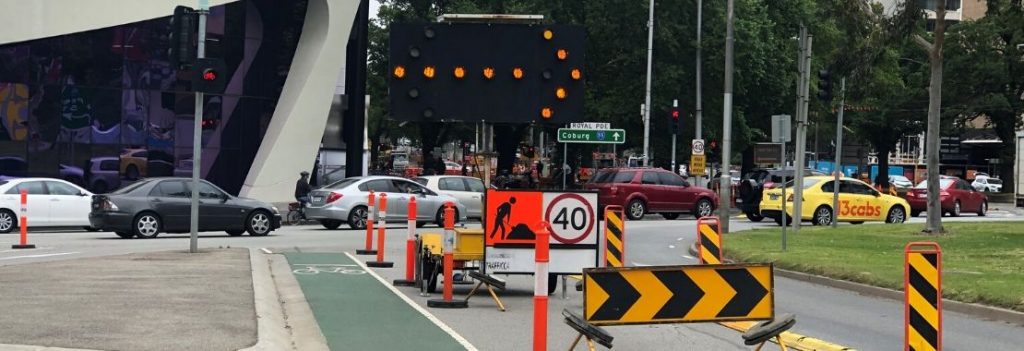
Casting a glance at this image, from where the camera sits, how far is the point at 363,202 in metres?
31.5

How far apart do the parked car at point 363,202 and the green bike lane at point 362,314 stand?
12.0 meters

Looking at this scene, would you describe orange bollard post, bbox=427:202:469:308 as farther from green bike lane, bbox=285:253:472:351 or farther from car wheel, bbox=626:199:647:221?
car wheel, bbox=626:199:647:221

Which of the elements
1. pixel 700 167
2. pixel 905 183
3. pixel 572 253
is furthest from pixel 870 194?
pixel 905 183

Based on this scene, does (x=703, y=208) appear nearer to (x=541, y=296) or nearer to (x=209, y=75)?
(x=209, y=75)

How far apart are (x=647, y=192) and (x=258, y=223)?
15.4 metres

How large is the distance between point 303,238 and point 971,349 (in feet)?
58.5

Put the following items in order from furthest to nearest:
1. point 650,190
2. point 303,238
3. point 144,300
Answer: point 650,190 < point 303,238 < point 144,300

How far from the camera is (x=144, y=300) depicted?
1255cm

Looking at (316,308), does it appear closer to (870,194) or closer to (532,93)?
(532,93)

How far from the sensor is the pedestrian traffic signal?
16.9 m

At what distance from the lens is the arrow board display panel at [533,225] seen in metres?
14.4

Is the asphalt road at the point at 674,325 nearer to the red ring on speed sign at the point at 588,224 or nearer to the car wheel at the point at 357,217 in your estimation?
the red ring on speed sign at the point at 588,224

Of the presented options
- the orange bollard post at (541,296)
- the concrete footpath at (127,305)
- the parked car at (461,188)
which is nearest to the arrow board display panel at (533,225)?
the concrete footpath at (127,305)

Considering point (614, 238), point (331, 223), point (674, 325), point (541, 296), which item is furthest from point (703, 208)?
point (541, 296)
